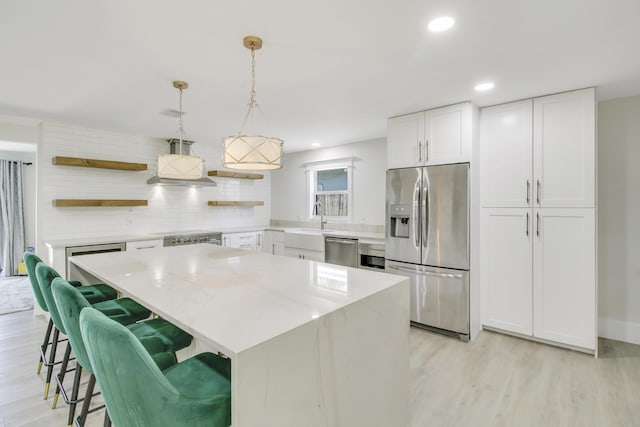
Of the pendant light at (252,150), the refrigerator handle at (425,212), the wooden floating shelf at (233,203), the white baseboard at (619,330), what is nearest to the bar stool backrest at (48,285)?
the pendant light at (252,150)

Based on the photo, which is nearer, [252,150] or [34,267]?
[252,150]

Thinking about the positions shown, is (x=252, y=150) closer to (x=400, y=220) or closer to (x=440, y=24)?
(x=440, y=24)

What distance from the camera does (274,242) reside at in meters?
5.52

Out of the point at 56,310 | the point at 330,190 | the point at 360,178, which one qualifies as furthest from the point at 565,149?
the point at 56,310

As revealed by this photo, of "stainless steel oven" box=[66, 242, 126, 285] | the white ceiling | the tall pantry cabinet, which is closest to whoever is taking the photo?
the white ceiling

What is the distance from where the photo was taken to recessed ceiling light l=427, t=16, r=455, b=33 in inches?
69.2

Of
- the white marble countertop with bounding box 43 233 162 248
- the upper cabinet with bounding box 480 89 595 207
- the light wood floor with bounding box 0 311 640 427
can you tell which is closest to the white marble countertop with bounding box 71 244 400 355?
the light wood floor with bounding box 0 311 640 427

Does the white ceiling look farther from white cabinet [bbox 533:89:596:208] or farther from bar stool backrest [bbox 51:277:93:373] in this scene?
bar stool backrest [bbox 51:277:93:373]

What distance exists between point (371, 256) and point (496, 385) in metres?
2.06

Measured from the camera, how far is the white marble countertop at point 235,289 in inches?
44.0

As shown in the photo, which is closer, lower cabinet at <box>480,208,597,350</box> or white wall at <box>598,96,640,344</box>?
lower cabinet at <box>480,208,597,350</box>

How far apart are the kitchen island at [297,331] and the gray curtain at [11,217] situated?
5.77 m

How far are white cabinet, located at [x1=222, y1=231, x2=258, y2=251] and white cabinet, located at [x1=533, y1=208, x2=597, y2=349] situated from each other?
12.9 feet

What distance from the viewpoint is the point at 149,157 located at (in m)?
4.72
